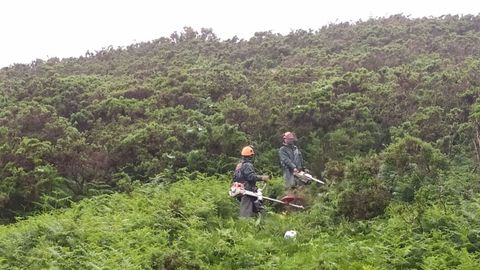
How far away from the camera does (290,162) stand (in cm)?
1431

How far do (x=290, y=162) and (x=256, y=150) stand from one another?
A: 2547 mm

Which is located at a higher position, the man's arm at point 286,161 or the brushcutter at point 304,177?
the man's arm at point 286,161

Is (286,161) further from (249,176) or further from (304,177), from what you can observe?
(249,176)

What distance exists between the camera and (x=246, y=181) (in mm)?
13102

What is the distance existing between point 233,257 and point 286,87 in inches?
439

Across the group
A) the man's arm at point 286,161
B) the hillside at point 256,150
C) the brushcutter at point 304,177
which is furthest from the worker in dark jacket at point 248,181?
the brushcutter at point 304,177

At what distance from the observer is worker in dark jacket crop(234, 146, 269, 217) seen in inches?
506

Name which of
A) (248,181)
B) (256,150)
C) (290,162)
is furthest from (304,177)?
(256,150)

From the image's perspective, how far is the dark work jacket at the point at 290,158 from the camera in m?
14.3

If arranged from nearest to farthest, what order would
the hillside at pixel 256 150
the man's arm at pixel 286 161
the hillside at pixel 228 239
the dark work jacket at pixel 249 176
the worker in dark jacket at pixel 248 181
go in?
the hillside at pixel 228 239
the hillside at pixel 256 150
the worker in dark jacket at pixel 248 181
the dark work jacket at pixel 249 176
the man's arm at pixel 286 161

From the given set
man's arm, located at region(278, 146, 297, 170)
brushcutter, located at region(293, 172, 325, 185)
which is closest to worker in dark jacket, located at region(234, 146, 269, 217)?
man's arm, located at region(278, 146, 297, 170)

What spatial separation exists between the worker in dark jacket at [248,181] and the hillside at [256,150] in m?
0.37

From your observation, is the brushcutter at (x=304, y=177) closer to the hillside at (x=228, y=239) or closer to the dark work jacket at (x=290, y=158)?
the dark work jacket at (x=290, y=158)

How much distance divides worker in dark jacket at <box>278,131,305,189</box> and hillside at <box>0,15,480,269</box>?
0.33 meters
